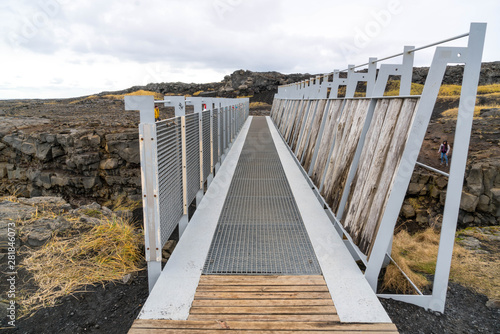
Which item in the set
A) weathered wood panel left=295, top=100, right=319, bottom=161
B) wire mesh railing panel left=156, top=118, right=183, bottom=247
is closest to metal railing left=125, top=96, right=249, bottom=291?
wire mesh railing panel left=156, top=118, right=183, bottom=247

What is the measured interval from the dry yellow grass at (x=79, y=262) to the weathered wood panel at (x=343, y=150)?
2584 millimetres

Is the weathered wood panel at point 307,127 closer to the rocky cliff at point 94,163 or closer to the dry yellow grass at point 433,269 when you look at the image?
the dry yellow grass at point 433,269

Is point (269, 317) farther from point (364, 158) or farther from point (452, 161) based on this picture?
point (364, 158)

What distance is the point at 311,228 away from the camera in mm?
4184

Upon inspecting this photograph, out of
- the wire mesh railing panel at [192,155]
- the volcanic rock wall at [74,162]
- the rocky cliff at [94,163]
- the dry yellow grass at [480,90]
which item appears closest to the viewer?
the wire mesh railing panel at [192,155]

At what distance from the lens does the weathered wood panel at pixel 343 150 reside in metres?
3.93

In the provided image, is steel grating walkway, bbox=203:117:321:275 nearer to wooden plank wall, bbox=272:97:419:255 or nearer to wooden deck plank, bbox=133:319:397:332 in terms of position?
wooden plank wall, bbox=272:97:419:255

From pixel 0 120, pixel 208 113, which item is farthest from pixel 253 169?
pixel 0 120

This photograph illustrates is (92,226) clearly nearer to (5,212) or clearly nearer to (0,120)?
(5,212)

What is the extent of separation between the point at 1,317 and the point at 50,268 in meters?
0.69

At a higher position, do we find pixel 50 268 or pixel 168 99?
pixel 168 99

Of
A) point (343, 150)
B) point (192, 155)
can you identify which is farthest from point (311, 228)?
point (192, 155)

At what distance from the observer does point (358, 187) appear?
11.5ft

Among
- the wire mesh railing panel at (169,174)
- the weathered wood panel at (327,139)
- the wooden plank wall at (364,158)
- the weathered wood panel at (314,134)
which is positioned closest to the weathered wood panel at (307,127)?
the weathered wood panel at (314,134)
